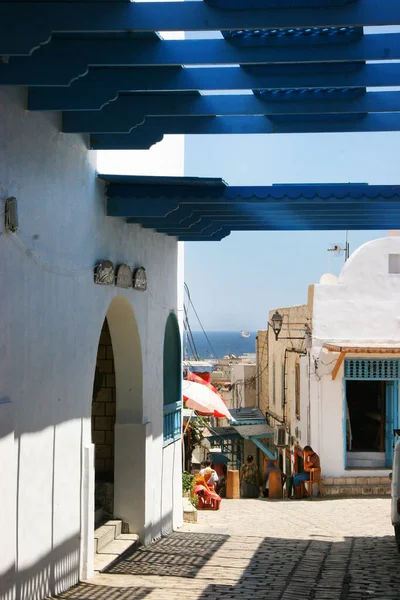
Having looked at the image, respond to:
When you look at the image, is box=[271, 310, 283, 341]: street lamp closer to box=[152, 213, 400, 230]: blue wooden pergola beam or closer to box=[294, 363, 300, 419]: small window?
box=[294, 363, 300, 419]: small window

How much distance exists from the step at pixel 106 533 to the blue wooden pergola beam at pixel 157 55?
5596 mm

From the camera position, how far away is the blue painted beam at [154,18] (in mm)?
4742

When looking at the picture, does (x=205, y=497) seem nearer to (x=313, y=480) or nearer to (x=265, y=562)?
(x=313, y=480)

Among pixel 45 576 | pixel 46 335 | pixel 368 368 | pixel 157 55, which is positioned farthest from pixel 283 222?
pixel 368 368

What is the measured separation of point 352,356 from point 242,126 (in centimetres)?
1156

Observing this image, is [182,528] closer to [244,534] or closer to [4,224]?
[244,534]

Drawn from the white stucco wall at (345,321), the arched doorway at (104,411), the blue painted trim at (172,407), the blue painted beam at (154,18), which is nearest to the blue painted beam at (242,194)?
the arched doorway at (104,411)

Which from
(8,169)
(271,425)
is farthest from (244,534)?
(271,425)

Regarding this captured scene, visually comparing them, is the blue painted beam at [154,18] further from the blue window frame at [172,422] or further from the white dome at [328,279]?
the white dome at [328,279]

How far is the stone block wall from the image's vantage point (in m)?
11.7

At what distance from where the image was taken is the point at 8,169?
621 centimetres

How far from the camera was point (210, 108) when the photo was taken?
6973mm

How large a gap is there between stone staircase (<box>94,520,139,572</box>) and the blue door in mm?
9452

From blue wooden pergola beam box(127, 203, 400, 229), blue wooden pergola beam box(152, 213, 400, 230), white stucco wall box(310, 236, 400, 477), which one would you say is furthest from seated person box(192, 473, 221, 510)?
blue wooden pergola beam box(127, 203, 400, 229)
